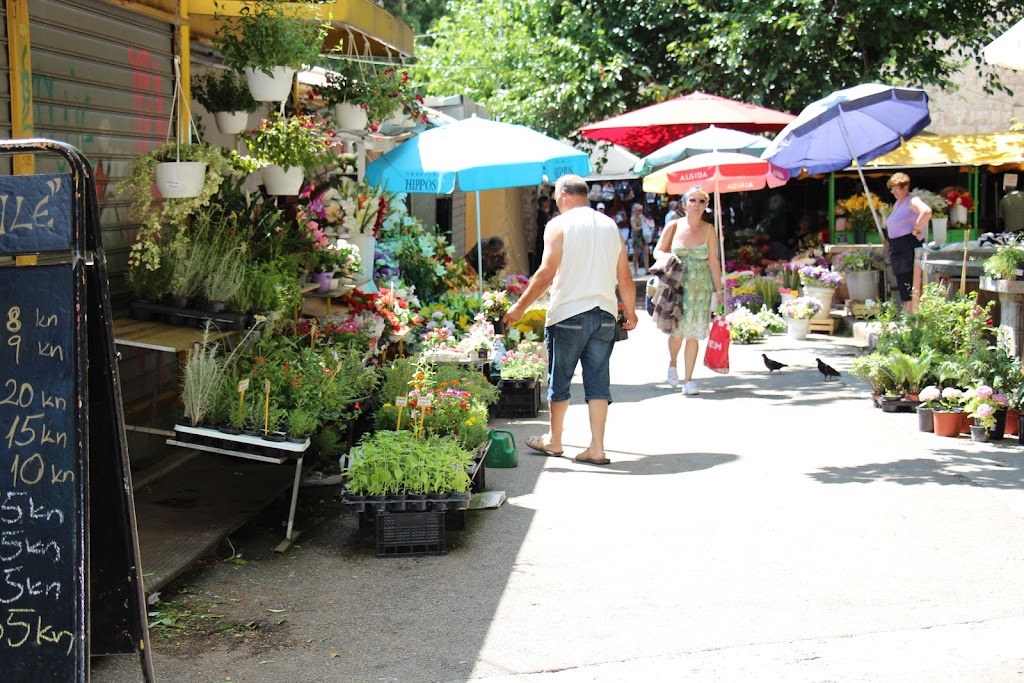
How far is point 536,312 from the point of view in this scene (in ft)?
38.2

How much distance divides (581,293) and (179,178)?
2.74 metres

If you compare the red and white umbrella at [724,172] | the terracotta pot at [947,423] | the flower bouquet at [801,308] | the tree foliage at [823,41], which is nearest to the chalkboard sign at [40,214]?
the terracotta pot at [947,423]

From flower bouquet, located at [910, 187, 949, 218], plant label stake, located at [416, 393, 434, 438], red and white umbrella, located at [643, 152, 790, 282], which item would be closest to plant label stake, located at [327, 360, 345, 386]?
plant label stake, located at [416, 393, 434, 438]

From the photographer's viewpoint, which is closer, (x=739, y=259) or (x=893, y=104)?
(x=893, y=104)

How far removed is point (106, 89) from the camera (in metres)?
6.97

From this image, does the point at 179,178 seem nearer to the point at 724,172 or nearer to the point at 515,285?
the point at 515,285

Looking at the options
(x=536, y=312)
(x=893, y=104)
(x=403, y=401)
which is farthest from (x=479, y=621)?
(x=893, y=104)

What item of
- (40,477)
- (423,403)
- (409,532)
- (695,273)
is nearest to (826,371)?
(695,273)

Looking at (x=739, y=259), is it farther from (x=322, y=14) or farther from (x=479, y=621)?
(x=479, y=621)

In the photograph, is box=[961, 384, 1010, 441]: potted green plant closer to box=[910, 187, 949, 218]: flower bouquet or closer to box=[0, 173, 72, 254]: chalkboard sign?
box=[0, 173, 72, 254]: chalkboard sign

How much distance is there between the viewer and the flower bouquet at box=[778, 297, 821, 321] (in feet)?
50.3

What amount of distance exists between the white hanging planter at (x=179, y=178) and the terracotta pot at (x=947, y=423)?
5.65 meters

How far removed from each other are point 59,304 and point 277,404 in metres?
2.90

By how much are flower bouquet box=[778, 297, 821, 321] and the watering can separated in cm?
837
